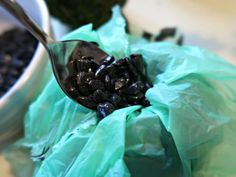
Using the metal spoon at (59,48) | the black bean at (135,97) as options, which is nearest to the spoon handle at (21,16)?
the metal spoon at (59,48)

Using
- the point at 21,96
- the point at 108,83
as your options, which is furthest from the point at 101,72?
the point at 21,96

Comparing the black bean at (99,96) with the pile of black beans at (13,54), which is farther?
the pile of black beans at (13,54)

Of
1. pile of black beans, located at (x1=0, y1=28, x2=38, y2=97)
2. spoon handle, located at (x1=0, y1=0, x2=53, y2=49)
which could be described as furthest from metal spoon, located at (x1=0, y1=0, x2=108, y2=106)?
pile of black beans, located at (x1=0, y1=28, x2=38, y2=97)

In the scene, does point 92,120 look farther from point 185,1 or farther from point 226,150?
point 185,1

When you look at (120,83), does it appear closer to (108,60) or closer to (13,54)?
(108,60)

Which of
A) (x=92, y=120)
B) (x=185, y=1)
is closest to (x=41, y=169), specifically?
(x=92, y=120)

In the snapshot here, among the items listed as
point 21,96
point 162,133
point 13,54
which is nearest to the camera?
point 162,133

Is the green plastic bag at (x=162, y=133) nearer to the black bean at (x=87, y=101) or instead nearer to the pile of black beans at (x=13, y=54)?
the black bean at (x=87, y=101)
